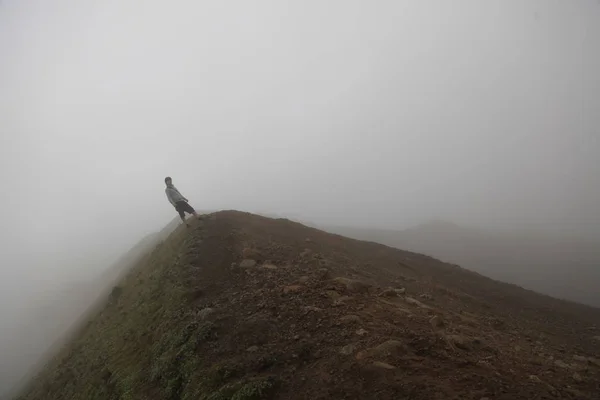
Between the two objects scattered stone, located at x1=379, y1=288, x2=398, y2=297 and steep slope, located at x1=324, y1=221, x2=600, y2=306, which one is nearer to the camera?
scattered stone, located at x1=379, y1=288, x2=398, y2=297

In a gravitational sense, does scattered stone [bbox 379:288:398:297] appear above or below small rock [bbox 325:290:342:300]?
below

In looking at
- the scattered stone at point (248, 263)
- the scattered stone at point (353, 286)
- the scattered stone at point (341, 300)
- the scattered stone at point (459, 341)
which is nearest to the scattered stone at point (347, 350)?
the scattered stone at point (341, 300)

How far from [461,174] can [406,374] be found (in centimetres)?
17873

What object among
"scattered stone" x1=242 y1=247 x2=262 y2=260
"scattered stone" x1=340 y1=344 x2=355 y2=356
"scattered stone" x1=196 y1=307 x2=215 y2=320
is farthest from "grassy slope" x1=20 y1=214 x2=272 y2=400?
"scattered stone" x1=340 y1=344 x2=355 y2=356

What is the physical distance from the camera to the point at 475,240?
63.9m

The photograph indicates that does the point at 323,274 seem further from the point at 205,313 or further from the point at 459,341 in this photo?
the point at 459,341

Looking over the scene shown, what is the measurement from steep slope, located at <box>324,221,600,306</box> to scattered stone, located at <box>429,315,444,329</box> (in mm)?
44574

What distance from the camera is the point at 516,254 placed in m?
58.5

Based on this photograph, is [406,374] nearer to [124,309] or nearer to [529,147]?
[124,309]

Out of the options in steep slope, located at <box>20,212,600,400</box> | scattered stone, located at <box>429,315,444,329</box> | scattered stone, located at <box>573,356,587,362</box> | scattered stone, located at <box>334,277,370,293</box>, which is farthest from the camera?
scattered stone, located at <box>334,277,370,293</box>

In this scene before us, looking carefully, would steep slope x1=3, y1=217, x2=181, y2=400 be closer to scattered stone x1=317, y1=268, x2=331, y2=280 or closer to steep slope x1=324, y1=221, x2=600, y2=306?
steep slope x1=324, y1=221, x2=600, y2=306

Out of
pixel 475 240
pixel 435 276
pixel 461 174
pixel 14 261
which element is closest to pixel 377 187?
pixel 461 174

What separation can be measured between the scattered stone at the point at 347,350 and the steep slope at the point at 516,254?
47.8 m

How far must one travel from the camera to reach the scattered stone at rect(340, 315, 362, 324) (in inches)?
352
